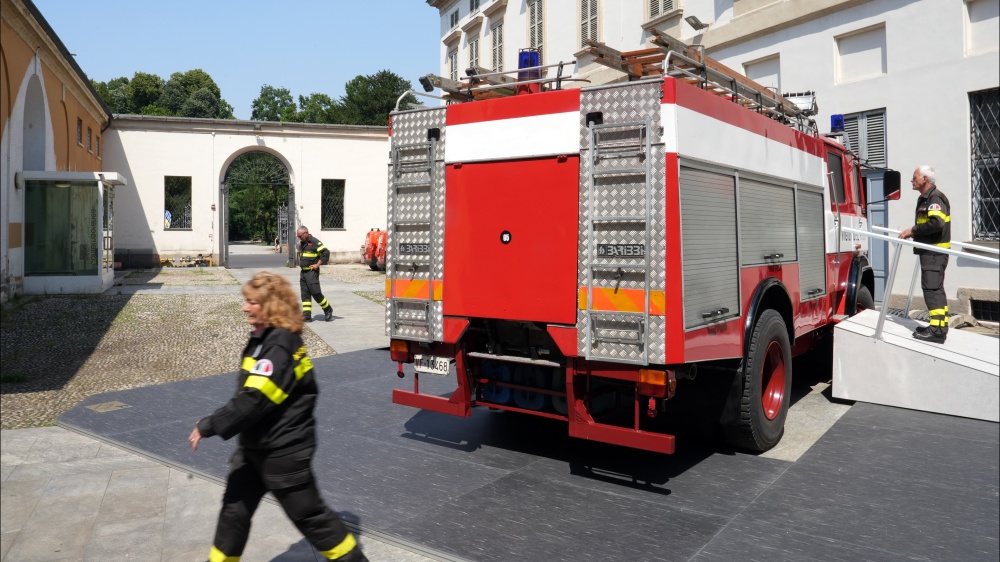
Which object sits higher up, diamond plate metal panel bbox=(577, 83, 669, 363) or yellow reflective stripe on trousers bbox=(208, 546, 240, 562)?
diamond plate metal panel bbox=(577, 83, 669, 363)

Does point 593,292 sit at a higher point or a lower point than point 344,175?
lower

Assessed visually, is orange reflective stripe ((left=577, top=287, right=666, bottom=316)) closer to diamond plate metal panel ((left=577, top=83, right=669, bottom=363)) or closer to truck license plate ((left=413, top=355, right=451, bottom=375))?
diamond plate metal panel ((left=577, top=83, right=669, bottom=363))

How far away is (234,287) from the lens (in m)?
19.1

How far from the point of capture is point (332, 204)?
30.8m

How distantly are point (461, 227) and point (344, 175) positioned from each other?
85.8 feet

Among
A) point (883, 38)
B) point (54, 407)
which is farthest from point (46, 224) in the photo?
point (883, 38)

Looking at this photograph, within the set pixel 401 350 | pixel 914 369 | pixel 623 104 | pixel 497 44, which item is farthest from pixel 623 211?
pixel 497 44

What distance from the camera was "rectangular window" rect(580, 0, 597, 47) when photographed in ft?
68.9

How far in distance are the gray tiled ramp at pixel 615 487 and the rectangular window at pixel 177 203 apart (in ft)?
73.4

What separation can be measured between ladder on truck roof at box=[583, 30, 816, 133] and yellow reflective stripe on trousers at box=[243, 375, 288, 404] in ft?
9.51

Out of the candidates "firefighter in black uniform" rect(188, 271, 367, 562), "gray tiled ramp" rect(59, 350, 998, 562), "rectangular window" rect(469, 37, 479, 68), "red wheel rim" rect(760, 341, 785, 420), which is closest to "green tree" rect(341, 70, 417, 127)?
"rectangular window" rect(469, 37, 479, 68)

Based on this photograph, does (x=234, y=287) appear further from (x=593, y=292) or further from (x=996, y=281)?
(x=996, y=281)

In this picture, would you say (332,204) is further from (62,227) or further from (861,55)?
(861,55)

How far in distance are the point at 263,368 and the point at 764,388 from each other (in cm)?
434
